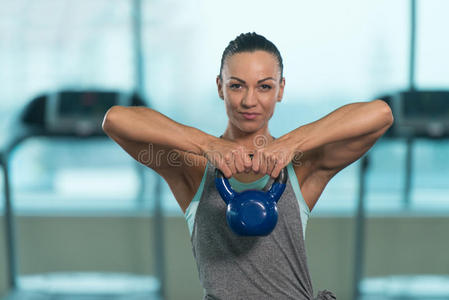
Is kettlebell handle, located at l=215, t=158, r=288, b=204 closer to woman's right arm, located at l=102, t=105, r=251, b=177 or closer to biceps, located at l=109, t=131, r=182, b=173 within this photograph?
woman's right arm, located at l=102, t=105, r=251, b=177

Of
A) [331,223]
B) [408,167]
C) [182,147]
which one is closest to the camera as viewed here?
[182,147]

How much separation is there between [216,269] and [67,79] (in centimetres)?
264

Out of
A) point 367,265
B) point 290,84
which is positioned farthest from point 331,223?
point 290,84

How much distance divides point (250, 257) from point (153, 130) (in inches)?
17.1

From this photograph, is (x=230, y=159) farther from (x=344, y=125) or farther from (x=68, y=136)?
(x=68, y=136)

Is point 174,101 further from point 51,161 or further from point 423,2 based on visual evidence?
point 423,2

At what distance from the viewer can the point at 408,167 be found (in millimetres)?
3572

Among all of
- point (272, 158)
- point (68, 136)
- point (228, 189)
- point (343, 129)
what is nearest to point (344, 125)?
point (343, 129)

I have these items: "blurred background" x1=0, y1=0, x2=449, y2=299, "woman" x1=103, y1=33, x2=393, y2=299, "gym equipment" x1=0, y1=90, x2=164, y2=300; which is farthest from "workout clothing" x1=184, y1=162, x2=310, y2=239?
"blurred background" x1=0, y1=0, x2=449, y2=299

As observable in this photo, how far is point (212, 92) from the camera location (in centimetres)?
358

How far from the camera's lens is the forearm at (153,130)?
4.29 feet

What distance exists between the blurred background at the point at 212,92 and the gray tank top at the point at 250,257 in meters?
1.92

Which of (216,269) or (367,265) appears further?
(367,265)

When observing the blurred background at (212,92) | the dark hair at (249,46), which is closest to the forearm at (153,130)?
the dark hair at (249,46)
